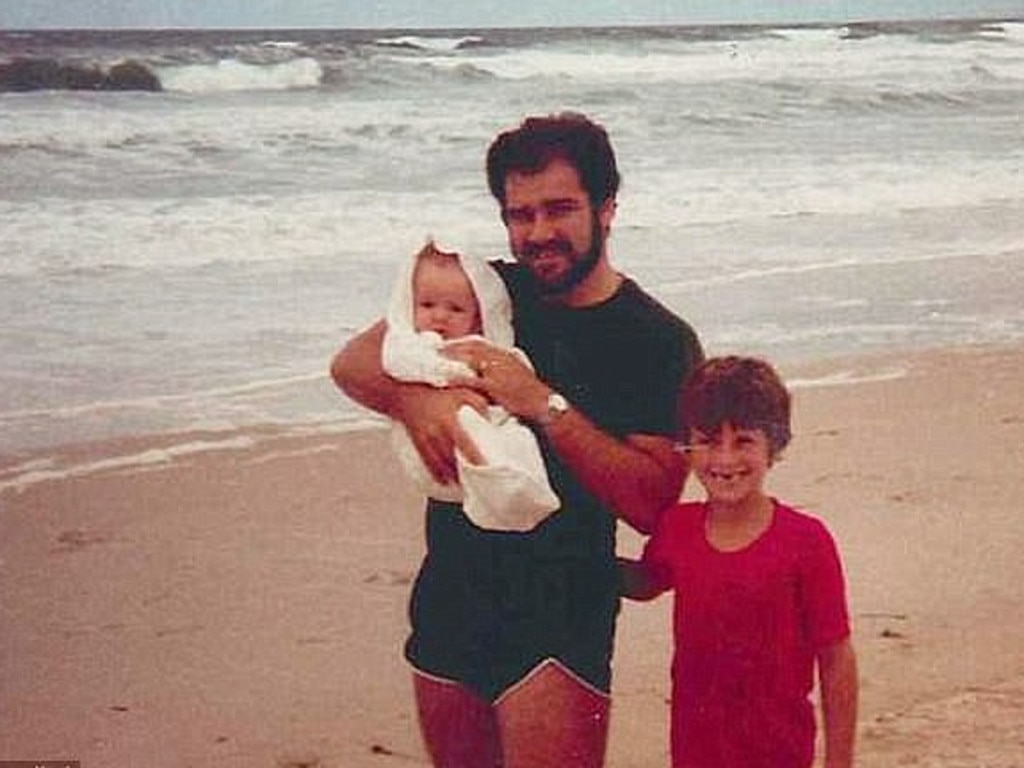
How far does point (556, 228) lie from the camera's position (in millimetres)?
1443

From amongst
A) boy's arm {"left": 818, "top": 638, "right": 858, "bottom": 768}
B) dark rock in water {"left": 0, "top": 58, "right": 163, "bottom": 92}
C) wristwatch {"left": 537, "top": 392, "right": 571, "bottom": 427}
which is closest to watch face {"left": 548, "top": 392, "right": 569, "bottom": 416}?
wristwatch {"left": 537, "top": 392, "right": 571, "bottom": 427}

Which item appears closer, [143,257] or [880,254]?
[143,257]

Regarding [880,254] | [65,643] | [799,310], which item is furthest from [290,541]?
[880,254]

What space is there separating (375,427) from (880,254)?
72 centimetres

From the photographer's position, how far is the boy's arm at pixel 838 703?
1.45 metres

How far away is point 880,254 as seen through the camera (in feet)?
6.72

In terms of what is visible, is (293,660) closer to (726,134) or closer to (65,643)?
(65,643)

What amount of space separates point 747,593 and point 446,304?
0.34 metres

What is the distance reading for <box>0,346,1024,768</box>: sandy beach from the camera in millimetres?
1641

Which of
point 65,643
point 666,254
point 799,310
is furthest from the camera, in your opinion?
point 799,310

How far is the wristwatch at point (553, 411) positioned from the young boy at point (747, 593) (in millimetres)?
103

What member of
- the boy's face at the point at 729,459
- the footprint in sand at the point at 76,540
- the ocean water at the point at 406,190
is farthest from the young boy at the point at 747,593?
the footprint in sand at the point at 76,540

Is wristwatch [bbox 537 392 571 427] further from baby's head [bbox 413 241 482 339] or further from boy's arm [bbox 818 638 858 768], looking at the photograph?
boy's arm [bbox 818 638 858 768]

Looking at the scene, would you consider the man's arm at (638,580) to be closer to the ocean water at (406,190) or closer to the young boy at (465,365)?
the young boy at (465,365)
